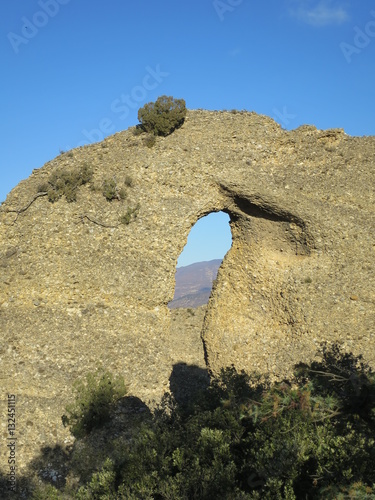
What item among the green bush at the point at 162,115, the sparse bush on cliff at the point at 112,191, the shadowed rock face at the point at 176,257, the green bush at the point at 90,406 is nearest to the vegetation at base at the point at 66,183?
the shadowed rock face at the point at 176,257

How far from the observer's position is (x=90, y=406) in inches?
530

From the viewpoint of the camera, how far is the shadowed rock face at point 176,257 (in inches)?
576

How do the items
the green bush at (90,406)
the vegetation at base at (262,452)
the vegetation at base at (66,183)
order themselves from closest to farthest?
the vegetation at base at (262,452) < the green bush at (90,406) < the vegetation at base at (66,183)

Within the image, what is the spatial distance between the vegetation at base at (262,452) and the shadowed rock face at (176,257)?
14.5 feet

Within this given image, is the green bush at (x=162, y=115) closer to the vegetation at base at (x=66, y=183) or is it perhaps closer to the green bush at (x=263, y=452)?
the vegetation at base at (x=66, y=183)

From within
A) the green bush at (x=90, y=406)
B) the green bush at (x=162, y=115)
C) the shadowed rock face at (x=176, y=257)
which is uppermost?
the green bush at (x=162, y=115)

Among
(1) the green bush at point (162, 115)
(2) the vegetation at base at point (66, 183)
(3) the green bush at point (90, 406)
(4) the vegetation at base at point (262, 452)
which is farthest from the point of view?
(1) the green bush at point (162, 115)

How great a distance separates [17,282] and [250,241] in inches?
312

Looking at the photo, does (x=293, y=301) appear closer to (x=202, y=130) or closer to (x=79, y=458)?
(x=202, y=130)

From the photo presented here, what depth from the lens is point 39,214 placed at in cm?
1593

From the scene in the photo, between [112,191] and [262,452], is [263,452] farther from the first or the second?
[112,191]

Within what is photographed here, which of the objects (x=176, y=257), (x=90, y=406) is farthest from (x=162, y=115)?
(x=90, y=406)

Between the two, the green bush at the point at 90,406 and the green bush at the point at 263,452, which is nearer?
the green bush at the point at 263,452

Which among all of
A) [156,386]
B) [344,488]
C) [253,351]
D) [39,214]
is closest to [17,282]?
[39,214]
